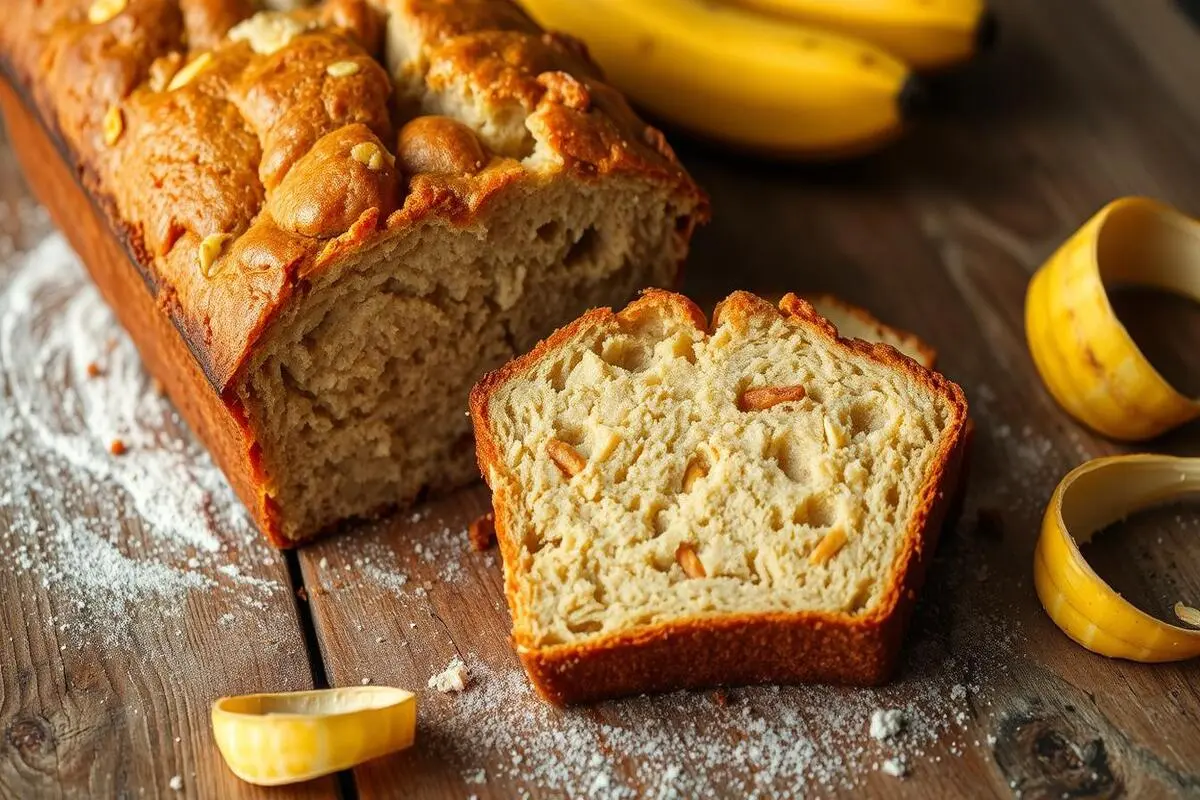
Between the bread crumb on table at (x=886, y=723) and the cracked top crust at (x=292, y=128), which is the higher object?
the cracked top crust at (x=292, y=128)

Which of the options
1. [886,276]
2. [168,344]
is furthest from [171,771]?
[886,276]

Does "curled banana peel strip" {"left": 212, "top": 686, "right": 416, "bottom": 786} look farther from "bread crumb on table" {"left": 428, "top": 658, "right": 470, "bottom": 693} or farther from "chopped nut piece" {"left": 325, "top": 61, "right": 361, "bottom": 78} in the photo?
"chopped nut piece" {"left": 325, "top": 61, "right": 361, "bottom": 78}

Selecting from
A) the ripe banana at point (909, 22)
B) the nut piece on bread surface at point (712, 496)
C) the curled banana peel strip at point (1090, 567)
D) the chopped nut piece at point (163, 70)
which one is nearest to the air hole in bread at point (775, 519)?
the nut piece on bread surface at point (712, 496)

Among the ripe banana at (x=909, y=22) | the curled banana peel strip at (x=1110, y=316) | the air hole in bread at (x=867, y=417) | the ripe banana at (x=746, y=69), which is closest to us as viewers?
the air hole in bread at (x=867, y=417)

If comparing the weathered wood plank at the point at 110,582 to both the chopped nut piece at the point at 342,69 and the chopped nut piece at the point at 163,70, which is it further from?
the chopped nut piece at the point at 342,69

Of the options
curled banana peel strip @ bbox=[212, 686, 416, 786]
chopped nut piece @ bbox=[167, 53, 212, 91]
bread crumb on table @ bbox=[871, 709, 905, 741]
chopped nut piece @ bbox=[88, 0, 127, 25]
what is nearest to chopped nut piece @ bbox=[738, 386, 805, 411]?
bread crumb on table @ bbox=[871, 709, 905, 741]

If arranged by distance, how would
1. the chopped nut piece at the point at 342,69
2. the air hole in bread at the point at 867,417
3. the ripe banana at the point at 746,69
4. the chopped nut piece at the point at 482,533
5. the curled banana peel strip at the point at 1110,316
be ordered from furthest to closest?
1. the ripe banana at the point at 746,69
2. the curled banana peel strip at the point at 1110,316
3. the chopped nut piece at the point at 482,533
4. the chopped nut piece at the point at 342,69
5. the air hole in bread at the point at 867,417
